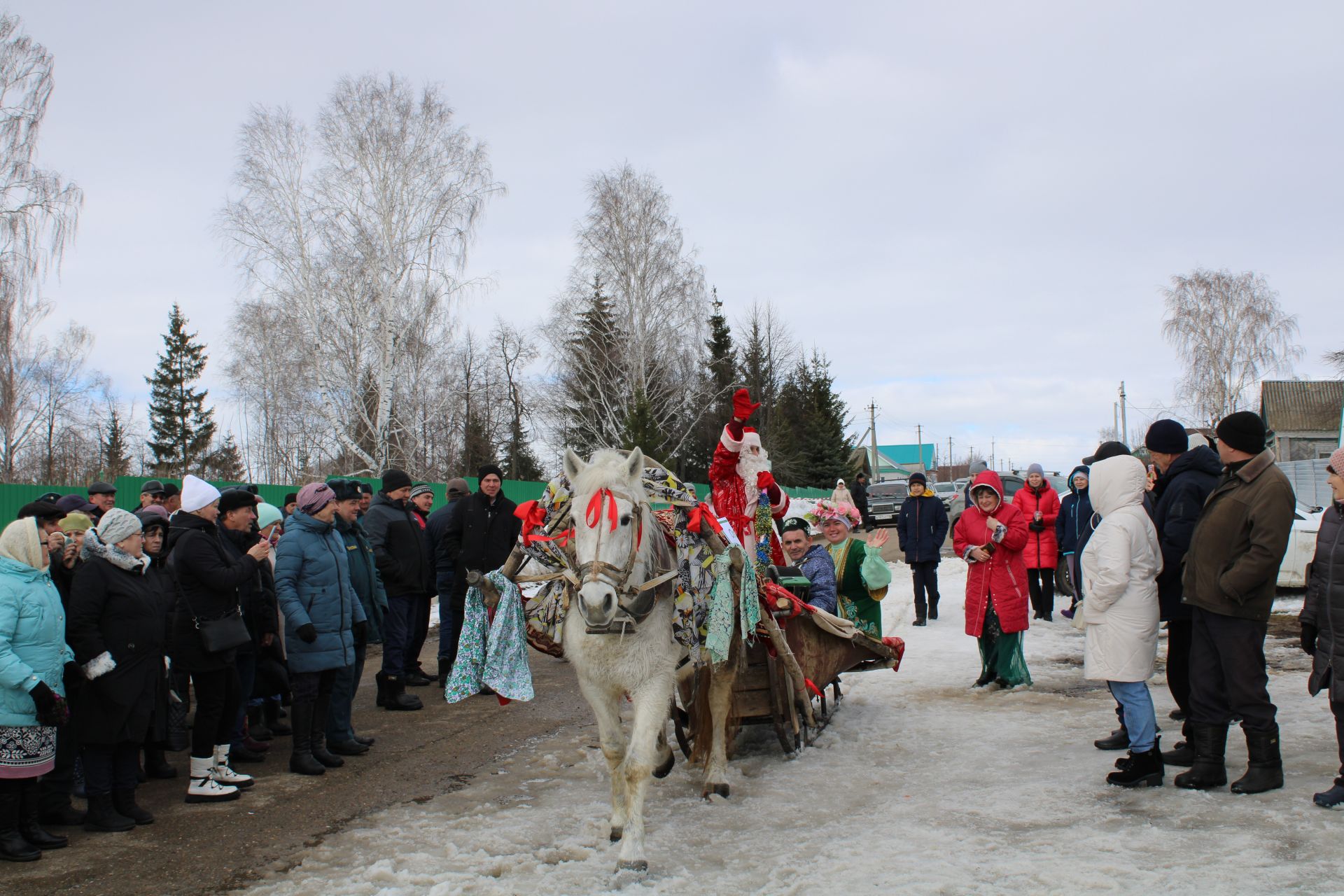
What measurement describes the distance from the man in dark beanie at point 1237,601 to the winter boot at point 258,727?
6317 millimetres

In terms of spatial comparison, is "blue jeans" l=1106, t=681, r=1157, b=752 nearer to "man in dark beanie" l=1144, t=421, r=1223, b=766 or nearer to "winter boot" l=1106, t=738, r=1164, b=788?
"winter boot" l=1106, t=738, r=1164, b=788

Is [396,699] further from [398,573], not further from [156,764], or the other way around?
[156,764]

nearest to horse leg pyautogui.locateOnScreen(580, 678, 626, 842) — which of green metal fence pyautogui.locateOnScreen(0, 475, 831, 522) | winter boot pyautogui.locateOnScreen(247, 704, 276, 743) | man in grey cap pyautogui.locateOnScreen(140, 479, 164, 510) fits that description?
winter boot pyautogui.locateOnScreen(247, 704, 276, 743)

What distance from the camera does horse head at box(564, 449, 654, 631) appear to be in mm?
4031


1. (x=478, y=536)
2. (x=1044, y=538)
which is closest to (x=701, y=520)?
(x=478, y=536)

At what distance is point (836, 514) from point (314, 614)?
4381 mm

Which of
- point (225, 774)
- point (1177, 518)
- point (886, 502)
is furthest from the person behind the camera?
point (886, 502)

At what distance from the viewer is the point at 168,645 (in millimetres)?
5562

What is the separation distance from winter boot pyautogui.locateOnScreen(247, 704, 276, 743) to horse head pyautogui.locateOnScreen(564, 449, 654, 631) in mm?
3833

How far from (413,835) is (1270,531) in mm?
4699

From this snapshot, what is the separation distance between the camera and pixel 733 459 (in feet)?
21.0

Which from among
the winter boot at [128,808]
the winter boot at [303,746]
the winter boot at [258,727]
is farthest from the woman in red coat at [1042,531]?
the winter boot at [128,808]

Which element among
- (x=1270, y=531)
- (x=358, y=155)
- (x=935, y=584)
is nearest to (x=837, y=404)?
(x=358, y=155)

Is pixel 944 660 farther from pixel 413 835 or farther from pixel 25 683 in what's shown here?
pixel 25 683
